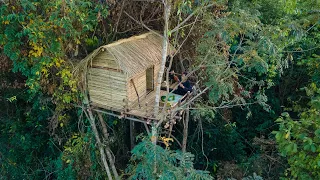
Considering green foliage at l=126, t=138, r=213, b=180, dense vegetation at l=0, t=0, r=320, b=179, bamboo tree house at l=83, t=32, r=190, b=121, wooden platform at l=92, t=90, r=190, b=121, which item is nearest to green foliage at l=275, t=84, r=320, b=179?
dense vegetation at l=0, t=0, r=320, b=179

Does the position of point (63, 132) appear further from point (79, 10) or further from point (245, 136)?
point (245, 136)

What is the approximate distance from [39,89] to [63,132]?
54.3 inches

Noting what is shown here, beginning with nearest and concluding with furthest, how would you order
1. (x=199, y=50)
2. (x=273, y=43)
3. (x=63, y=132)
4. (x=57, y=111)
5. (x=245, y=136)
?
1. (x=273, y=43)
2. (x=199, y=50)
3. (x=57, y=111)
4. (x=63, y=132)
5. (x=245, y=136)

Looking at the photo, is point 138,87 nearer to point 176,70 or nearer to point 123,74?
point 123,74

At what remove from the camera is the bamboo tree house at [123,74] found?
397 centimetres

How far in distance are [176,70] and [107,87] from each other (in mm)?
2007

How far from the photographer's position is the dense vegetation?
4039 millimetres

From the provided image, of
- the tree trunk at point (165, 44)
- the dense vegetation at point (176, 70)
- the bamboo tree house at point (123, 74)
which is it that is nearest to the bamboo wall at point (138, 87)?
the bamboo tree house at point (123, 74)

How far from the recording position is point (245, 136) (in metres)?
7.23

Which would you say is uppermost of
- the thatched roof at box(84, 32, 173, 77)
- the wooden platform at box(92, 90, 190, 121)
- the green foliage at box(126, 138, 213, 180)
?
the thatched roof at box(84, 32, 173, 77)

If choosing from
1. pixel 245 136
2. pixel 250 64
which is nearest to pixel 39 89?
pixel 250 64

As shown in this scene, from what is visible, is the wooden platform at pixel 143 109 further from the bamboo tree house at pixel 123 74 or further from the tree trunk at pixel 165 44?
the tree trunk at pixel 165 44

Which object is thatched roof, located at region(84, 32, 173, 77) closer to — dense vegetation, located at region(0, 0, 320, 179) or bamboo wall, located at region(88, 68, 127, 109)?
bamboo wall, located at region(88, 68, 127, 109)

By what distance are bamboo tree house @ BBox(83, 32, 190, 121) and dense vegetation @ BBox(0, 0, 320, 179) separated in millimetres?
362
